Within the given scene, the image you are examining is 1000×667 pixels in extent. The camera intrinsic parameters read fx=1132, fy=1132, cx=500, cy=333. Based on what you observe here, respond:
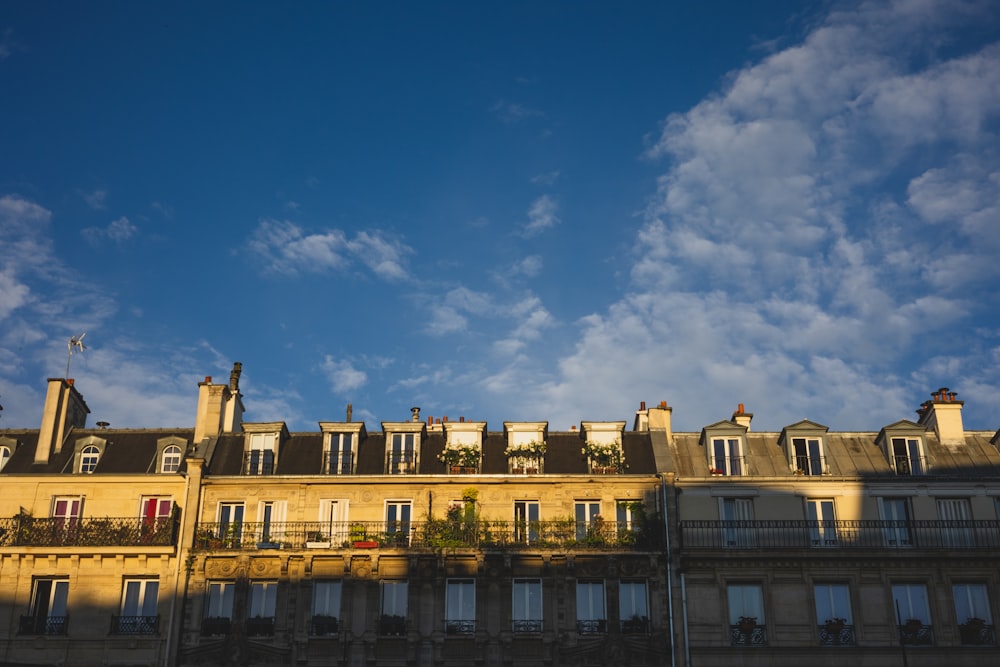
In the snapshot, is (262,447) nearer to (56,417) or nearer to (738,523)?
(56,417)

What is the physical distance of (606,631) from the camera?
38438 millimetres

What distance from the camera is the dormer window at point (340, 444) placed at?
4253cm

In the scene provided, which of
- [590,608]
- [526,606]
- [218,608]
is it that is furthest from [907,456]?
[218,608]

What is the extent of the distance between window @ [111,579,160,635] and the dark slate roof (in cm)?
469

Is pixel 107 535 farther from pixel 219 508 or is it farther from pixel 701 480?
pixel 701 480

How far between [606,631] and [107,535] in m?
17.8

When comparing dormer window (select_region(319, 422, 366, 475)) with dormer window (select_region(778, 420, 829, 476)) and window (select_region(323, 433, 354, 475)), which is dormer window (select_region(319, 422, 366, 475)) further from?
dormer window (select_region(778, 420, 829, 476))

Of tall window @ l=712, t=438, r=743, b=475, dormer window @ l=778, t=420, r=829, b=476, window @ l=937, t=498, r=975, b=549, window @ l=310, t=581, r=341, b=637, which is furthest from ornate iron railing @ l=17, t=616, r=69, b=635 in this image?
window @ l=937, t=498, r=975, b=549

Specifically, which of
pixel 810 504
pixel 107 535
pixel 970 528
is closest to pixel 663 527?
pixel 810 504

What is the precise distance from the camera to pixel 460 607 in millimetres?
39000

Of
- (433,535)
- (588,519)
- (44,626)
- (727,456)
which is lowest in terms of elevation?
(44,626)

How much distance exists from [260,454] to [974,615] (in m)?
26.1

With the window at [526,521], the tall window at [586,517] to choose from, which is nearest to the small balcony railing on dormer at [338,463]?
the window at [526,521]

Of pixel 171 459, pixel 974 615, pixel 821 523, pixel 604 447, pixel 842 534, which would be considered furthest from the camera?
pixel 171 459
